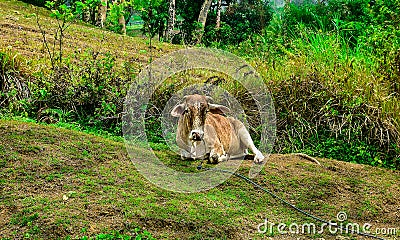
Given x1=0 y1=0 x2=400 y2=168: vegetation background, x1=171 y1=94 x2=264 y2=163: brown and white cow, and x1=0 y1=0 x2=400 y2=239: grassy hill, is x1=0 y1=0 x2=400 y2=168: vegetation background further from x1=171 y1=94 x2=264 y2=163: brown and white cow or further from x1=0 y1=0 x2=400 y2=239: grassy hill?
x1=171 y1=94 x2=264 y2=163: brown and white cow

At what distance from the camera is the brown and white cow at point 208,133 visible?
5121 millimetres

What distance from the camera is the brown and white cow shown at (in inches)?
202

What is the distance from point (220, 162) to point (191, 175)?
16.9 inches

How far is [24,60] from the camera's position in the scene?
854 centimetres

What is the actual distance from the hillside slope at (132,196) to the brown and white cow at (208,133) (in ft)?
0.82

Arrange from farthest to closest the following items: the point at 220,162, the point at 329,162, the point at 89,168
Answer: the point at 329,162 → the point at 220,162 → the point at 89,168

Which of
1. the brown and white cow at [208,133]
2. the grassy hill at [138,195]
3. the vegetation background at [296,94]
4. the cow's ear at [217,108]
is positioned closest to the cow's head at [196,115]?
the brown and white cow at [208,133]

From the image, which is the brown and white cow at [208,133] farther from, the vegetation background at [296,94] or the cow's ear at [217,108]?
the vegetation background at [296,94]

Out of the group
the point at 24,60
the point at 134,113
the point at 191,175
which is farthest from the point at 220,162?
the point at 24,60

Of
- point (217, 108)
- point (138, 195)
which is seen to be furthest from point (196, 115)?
point (138, 195)

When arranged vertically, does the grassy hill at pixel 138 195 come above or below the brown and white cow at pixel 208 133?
below

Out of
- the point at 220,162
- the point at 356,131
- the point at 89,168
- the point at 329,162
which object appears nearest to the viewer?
the point at 89,168

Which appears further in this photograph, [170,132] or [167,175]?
[170,132]

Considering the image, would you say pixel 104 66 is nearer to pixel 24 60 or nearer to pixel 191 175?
pixel 24 60
